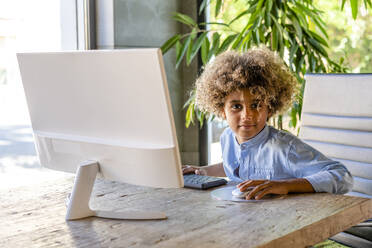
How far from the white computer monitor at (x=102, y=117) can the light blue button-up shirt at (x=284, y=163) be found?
56cm

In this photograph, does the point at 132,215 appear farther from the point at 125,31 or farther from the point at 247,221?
the point at 125,31

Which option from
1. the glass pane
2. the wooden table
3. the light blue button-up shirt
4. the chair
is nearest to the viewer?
the wooden table

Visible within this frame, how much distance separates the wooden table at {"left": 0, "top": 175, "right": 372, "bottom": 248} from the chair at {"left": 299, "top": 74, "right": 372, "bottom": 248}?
1.85ft

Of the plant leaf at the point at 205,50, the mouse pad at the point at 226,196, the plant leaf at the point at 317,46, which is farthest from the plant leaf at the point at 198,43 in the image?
the mouse pad at the point at 226,196

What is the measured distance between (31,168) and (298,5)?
1869 mm

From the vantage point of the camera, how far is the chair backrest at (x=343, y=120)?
2.01 meters

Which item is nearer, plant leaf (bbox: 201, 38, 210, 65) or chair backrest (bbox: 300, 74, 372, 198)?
chair backrest (bbox: 300, 74, 372, 198)

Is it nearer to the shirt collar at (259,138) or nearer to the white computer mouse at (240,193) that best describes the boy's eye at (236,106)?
the shirt collar at (259,138)

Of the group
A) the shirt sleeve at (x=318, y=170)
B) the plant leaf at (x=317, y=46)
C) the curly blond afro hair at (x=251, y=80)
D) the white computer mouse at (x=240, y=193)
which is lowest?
the white computer mouse at (x=240, y=193)

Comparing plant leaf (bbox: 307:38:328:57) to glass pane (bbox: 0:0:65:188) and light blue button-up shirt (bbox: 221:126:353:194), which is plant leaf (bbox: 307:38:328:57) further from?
glass pane (bbox: 0:0:65:188)

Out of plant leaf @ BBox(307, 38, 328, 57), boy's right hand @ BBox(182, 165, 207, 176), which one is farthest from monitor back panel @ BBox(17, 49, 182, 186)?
plant leaf @ BBox(307, 38, 328, 57)

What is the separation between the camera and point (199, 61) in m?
3.97

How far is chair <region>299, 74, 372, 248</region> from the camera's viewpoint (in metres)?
2.00

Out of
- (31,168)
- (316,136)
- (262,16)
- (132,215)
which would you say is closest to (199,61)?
(262,16)
